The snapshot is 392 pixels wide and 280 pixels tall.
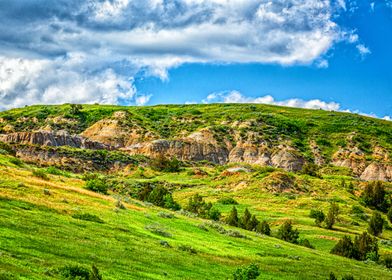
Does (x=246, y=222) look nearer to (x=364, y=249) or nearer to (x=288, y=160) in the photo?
(x=364, y=249)

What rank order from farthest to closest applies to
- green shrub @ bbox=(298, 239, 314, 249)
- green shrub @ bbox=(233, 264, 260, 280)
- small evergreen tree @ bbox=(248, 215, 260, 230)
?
1. small evergreen tree @ bbox=(248, 215, 260, 230)
2. green shrub @ bbox=(298, 239, 314, 249)
3. green shrub @ bbox=(233, 264, 260, 280)

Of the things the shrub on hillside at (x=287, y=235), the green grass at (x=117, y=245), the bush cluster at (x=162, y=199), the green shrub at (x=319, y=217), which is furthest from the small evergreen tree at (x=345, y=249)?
the bush cluster at (x=162, y=199)

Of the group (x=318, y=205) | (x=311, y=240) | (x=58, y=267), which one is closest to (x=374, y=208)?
(x=318, y=205)

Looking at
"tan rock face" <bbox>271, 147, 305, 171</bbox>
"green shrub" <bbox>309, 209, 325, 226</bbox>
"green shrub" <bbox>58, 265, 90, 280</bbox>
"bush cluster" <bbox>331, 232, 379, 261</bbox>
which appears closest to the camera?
"green shrub" <bbox>58, 265, 90, 280</bbox>

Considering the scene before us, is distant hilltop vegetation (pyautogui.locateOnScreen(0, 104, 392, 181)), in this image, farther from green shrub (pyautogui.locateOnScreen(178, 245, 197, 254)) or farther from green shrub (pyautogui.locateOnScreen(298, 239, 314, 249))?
green shrub (pyautogui.locateOnScreen(178, 245, 197, 254))

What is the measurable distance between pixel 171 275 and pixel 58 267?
338 inches

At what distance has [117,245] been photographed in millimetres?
36219

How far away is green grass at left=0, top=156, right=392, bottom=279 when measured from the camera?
28.2 metres

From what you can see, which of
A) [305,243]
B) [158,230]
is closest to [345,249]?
[305,243]

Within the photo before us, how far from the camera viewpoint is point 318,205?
106562 mm

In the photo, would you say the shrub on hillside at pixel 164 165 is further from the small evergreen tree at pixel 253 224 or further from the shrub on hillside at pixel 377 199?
the small evergreen tree at pixel 253 224

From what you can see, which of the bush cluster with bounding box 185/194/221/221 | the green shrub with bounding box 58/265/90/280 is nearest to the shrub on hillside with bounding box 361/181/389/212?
the bush cluster with bounding box 185/194/221/221

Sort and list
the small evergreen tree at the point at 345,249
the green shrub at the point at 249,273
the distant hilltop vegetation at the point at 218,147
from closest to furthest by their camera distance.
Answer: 1. the green shrub at the point at 249,273
2. the small evergreen tree at the point at 345,249
3. the distant hilltop vegetation at the point at 218,147

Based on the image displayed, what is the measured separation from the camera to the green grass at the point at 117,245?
28.2m
